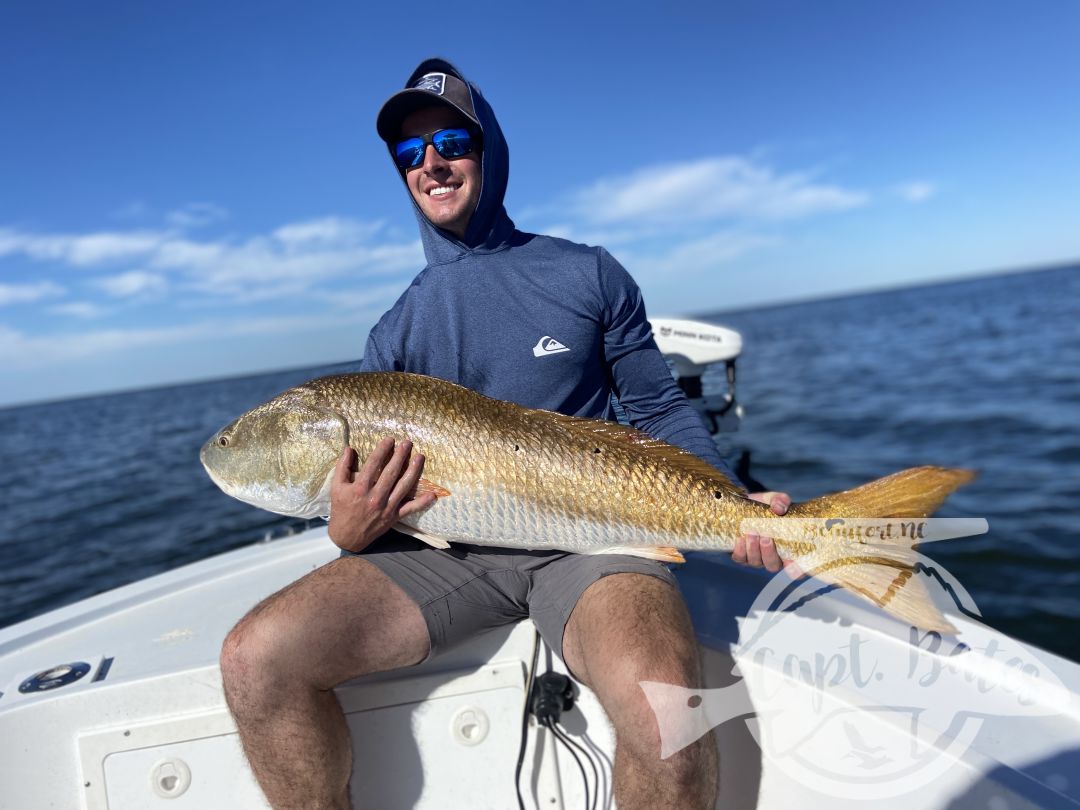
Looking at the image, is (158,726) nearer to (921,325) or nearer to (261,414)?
(261,414)

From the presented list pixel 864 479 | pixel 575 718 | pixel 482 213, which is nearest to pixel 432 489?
pixel 575 718

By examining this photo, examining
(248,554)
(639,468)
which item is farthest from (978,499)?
(248,554)

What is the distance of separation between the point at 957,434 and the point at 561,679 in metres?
12.3

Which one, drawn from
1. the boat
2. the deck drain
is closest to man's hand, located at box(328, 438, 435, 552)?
the boat

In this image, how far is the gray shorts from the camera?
7.95ft

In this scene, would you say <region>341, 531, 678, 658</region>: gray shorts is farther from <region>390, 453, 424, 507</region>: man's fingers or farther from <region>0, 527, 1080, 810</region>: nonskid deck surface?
<region>390, 453, 424, 507</region>: man's fingers

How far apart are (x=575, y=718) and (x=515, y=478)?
3.57 feet

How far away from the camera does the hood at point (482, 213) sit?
3.07 meters

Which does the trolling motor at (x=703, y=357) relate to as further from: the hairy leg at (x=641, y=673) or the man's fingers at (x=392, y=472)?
the man's fingers at (x=392, y=472)

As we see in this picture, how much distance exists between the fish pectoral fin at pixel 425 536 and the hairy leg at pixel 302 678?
0.93ft

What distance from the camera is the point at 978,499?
28.1 feet

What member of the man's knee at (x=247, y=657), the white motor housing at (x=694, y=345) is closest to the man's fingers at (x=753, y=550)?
the man's knee at (x=247, y=657)

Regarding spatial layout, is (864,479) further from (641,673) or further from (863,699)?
(641,673)

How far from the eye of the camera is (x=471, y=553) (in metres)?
2.66
